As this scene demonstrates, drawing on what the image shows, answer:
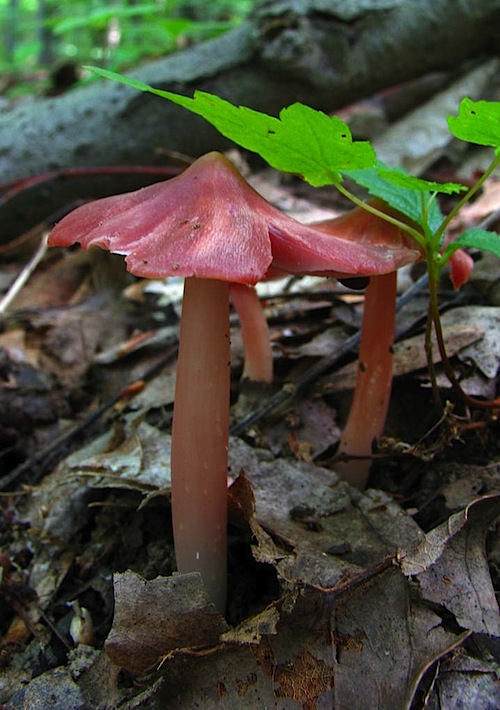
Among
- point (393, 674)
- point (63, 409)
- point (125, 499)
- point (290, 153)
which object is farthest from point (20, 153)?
point (393, 674)

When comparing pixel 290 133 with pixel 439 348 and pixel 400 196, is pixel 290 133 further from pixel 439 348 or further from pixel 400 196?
pixel 439 348

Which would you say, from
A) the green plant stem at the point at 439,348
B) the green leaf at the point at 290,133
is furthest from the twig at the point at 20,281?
the green plant stem at the point at 439,348

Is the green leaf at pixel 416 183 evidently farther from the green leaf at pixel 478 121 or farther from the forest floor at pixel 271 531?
the forest floor at pixel 271 531

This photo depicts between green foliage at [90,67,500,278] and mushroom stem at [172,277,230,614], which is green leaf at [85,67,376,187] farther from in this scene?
mushroom stem at [172,277,230,614]

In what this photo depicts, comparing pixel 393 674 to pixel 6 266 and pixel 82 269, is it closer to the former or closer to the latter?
pixel 82 269

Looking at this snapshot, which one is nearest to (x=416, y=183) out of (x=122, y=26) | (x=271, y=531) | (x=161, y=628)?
(x=271, y=531)

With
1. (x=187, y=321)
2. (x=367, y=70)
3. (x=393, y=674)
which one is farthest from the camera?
(x=367, y=70)

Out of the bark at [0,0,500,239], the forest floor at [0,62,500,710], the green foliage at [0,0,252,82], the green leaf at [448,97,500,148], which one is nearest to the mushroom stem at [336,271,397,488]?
the forest floor at [0,62,500,710]
